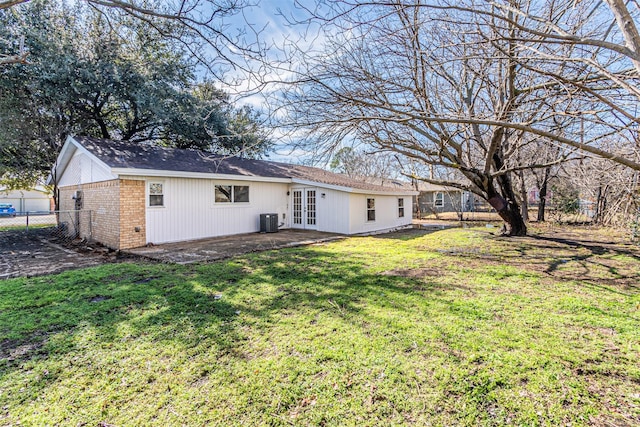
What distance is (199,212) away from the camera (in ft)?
35.7

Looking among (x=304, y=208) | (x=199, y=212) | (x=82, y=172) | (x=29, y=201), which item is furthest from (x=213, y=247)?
(x=29, y=201)

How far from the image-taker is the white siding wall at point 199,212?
32.4ft

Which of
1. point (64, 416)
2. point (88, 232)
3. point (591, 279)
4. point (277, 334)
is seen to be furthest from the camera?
point (88, 232)

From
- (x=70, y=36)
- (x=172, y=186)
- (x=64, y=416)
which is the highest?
(x=70, y=36)

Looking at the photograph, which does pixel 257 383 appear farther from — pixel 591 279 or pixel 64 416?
pixel 591 279

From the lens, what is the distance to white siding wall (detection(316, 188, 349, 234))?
494 inches

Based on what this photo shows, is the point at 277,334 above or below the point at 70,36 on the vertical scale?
below

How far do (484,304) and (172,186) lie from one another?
9586 millimetres

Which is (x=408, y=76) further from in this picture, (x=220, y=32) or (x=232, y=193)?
(x=232, y=193)

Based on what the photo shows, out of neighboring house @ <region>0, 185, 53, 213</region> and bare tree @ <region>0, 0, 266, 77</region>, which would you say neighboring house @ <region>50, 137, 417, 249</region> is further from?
neighboring house @ <region>0, 185, 53, 213</region>

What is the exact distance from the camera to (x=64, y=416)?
220 cm

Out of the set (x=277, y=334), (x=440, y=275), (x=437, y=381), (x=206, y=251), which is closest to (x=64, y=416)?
(x=277, y=334)

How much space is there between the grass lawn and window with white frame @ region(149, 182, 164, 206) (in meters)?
4.14

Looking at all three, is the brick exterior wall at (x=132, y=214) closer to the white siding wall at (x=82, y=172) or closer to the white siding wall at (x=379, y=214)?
the white siding wall at (x=82, y=172)
